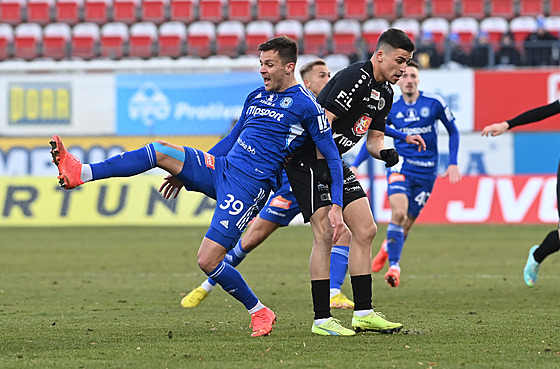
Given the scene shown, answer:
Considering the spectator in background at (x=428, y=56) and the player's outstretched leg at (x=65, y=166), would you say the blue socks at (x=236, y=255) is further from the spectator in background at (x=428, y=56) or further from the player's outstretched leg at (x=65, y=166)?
the spectator in background at (x=428, y=56)

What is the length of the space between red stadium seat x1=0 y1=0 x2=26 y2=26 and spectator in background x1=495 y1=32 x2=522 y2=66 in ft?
43.5

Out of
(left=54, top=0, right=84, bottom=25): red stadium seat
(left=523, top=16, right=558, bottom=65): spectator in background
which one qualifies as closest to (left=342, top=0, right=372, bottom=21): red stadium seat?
(left=523, top=16, right=558, bottom=65): spectator in background

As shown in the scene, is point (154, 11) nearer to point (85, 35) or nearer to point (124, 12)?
point (124, 12)

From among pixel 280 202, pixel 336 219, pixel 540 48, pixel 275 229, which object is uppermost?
pixel 540 48

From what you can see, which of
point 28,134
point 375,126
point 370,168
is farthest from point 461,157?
point 375,126

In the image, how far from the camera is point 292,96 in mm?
6547

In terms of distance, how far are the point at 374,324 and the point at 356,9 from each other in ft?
66.3

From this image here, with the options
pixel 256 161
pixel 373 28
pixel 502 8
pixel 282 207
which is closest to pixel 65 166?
pixel 256 161

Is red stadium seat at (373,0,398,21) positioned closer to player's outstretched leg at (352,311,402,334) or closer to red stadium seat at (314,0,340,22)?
red stadium seat at (314,0,340,22)

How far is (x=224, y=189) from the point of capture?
650 cm

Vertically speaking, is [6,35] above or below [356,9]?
below

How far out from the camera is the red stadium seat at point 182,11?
2606 cm

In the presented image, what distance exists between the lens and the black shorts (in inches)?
264

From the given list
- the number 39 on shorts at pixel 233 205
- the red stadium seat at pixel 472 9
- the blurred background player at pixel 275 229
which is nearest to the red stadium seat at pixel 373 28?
the red stadium seat at pixel 472 9
